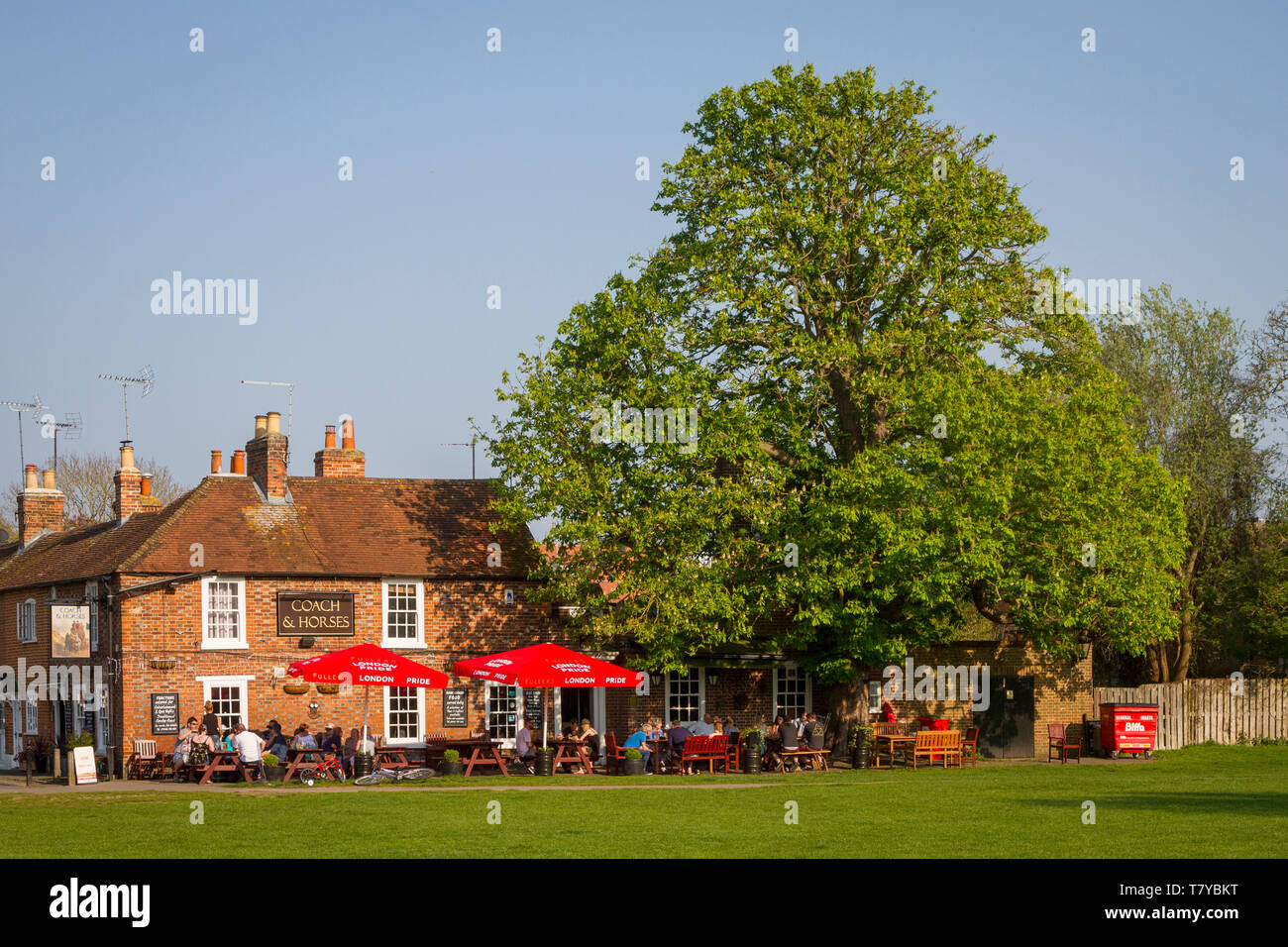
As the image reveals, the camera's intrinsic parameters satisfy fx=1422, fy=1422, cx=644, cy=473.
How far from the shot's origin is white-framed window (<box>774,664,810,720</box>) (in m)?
34.6

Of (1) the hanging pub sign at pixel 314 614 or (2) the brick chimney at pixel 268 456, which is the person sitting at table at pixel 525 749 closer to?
(1) the hanging pub sign at pixel 314 614

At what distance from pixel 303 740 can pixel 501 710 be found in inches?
220

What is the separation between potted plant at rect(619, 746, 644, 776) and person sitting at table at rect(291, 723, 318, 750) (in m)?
6.32

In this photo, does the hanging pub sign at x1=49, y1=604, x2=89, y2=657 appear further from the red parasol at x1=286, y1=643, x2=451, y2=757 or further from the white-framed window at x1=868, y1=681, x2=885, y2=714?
the white-framed window at x1=868, y1=681, x2=885, y2=714

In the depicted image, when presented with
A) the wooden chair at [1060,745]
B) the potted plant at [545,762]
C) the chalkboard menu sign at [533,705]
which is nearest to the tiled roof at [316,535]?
the chalkboard menu sign at [533,705]

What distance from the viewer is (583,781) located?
2728 cm

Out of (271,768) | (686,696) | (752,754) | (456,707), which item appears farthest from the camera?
(686,696)

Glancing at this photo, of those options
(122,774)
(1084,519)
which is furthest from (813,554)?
(122,774)

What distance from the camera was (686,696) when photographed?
3375 centimetres

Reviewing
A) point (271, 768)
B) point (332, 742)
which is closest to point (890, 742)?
point (332, 742)

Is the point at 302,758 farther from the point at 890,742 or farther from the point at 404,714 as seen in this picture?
the point at 890,742

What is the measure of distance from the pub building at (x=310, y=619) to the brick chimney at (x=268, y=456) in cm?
5
